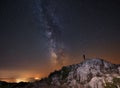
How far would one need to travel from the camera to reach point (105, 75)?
318 ft

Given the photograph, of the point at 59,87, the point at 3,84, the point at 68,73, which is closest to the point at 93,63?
the point at 68,73

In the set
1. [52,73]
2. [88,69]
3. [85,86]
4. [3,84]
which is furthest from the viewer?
[3,84]

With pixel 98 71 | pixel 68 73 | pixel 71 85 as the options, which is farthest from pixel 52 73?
pixel 98 71

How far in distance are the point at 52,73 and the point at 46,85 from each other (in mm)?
12396

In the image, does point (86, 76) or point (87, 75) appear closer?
point (86, 76)

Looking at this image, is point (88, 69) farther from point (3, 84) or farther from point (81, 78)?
point (3, 84)

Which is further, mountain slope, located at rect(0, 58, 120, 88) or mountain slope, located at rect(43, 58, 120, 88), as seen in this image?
mountain slope, located at rect(43, 58, 120, 88)

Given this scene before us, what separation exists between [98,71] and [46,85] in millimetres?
26755

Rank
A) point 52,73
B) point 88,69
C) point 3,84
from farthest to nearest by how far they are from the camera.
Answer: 1. point 3,84
2. point 52,73
3. point 88,69

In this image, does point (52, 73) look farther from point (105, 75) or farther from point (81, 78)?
point (105, 75)

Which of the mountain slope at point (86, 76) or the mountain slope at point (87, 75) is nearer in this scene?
the mountain slope at point (86, 76)

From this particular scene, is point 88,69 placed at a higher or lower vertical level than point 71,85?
higher

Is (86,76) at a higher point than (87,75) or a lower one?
lower

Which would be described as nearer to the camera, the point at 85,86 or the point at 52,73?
the point at 85,86
